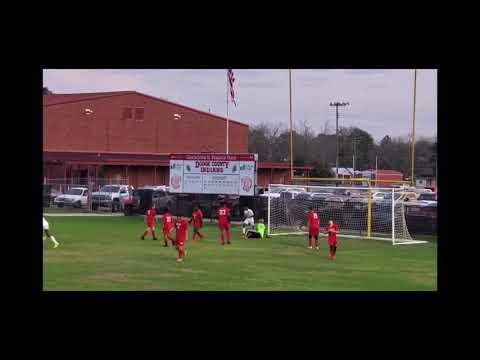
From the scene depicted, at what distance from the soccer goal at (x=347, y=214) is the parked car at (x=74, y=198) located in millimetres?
15810

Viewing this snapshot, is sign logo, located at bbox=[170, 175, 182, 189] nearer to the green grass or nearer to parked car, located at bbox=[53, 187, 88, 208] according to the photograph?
parked car, located at bbox=[53, 187, 88, 208]

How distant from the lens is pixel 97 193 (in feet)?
150

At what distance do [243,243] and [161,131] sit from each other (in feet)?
117

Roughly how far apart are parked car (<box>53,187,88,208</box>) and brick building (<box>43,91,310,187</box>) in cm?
679

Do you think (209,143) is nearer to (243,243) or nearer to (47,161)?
(47,161)

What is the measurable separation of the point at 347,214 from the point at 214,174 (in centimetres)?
849

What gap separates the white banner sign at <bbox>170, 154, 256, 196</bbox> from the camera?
37.0 metres

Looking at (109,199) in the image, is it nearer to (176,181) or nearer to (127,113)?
(176,181)

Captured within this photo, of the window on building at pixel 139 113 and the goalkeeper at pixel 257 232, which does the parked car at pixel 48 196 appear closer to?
the window on building at pixel 139 113

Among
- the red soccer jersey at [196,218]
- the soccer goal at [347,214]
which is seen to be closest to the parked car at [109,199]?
the soccer goal at [347,214]

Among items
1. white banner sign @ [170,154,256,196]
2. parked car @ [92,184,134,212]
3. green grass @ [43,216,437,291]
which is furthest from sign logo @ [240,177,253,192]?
parked car @ [92,184,134,212]

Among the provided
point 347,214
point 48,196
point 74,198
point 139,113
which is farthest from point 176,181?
point 139,113
